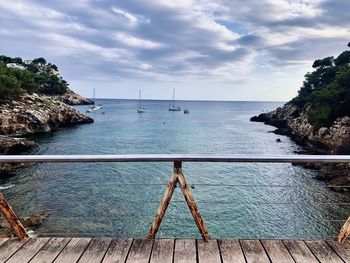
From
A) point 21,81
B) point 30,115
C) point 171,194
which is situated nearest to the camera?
point 171,194

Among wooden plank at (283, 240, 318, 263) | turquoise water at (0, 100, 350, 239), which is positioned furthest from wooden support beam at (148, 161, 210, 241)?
turquoise water at (0, 100, 350, 239)

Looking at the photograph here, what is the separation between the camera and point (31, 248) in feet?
11.0

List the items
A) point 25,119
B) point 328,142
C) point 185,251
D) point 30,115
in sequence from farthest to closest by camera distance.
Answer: point 30,115, point 25,119, point 328,142, point 185,251

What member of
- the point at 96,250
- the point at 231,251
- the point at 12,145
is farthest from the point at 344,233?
the point at 12,145

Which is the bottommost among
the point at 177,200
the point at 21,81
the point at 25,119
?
the point at 177,200

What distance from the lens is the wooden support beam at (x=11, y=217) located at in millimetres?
3421

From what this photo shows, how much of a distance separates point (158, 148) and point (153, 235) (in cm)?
3260

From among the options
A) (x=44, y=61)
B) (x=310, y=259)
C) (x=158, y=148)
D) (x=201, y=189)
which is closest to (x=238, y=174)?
(x=201, y=189)

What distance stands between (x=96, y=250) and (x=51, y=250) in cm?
54

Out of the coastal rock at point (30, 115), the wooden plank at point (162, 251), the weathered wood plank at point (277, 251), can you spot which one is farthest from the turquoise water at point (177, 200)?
the coastal rock at point (30, 115)

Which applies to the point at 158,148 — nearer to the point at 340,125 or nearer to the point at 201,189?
the point at 201,189

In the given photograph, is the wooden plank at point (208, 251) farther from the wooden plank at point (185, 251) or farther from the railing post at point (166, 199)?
the railing post at point (166, 199)

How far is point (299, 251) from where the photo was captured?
327cm

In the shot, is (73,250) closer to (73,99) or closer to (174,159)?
(174,159)
